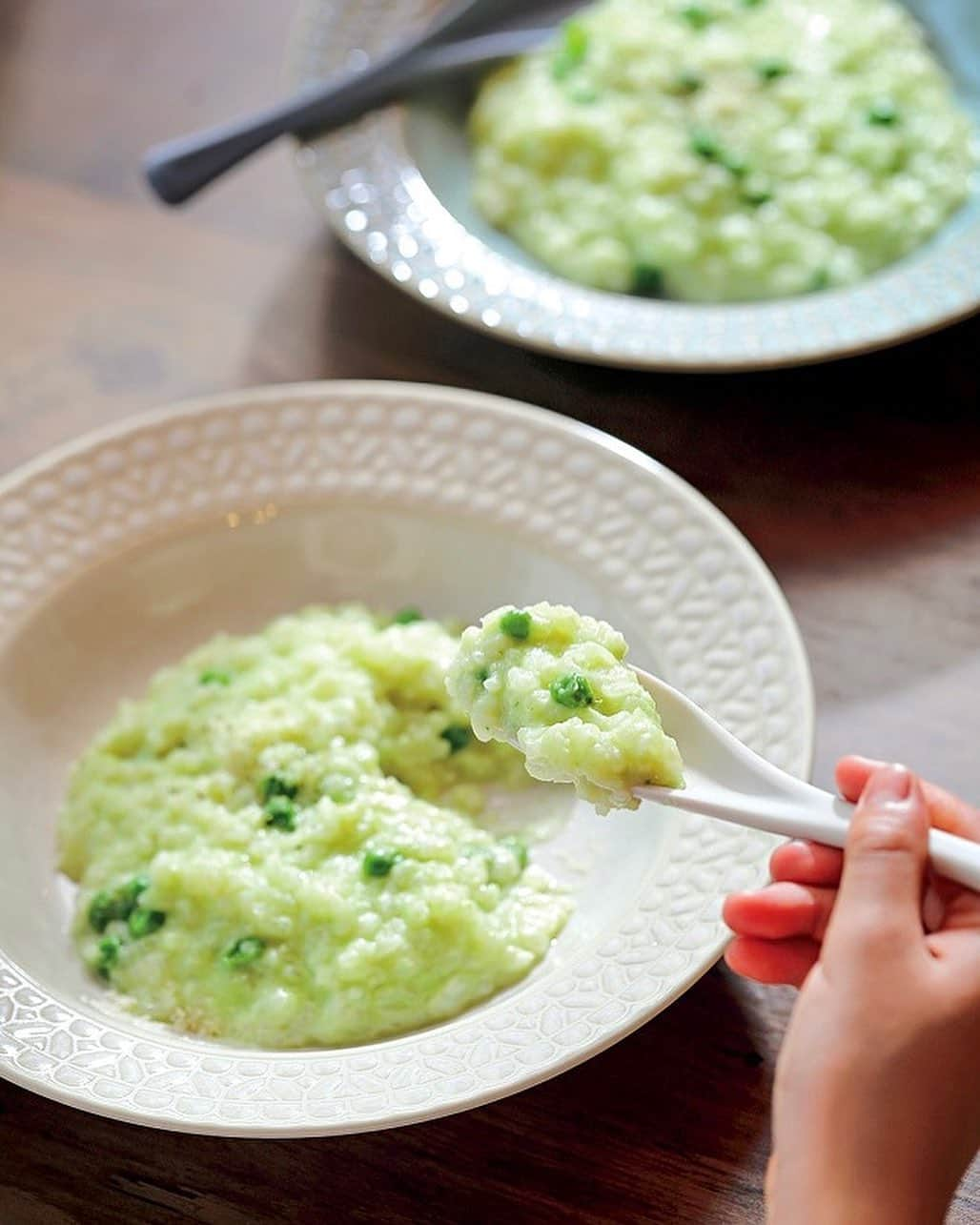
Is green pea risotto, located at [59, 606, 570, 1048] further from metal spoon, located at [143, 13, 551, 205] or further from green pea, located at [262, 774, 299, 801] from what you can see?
metal spoon, located at [143, 13, 551, 205]

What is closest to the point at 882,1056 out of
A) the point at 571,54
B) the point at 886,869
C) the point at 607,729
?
the point at 886,869

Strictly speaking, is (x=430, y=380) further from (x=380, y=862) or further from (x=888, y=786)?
(x=888, y=786)

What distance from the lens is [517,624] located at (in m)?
1.23

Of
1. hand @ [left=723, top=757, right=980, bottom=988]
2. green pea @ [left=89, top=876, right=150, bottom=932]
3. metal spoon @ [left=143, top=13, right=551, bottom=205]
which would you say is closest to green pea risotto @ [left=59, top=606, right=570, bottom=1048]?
green pea @ [left=89, top=876, right=150, bottom=932]

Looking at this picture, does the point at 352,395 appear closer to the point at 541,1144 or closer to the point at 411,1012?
the point at 411,1012

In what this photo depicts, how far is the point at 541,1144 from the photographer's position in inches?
48.1

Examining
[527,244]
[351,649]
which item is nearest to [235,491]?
[351,649]

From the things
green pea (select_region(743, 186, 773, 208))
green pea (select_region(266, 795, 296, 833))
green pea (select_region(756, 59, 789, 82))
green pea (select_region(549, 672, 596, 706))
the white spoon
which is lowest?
green pea (select_region(266, 795, 296, 833))

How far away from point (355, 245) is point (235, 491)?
0.43 m

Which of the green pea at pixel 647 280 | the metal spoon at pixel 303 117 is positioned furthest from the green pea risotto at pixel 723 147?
the metal spoon at pixel 303 117

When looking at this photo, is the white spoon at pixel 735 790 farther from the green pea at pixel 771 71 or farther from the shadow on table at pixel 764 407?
the green pea at pixel 771 71

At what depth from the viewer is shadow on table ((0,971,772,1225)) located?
3.91 ft

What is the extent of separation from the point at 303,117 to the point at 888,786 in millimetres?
1411

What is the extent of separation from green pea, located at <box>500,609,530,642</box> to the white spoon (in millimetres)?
102
